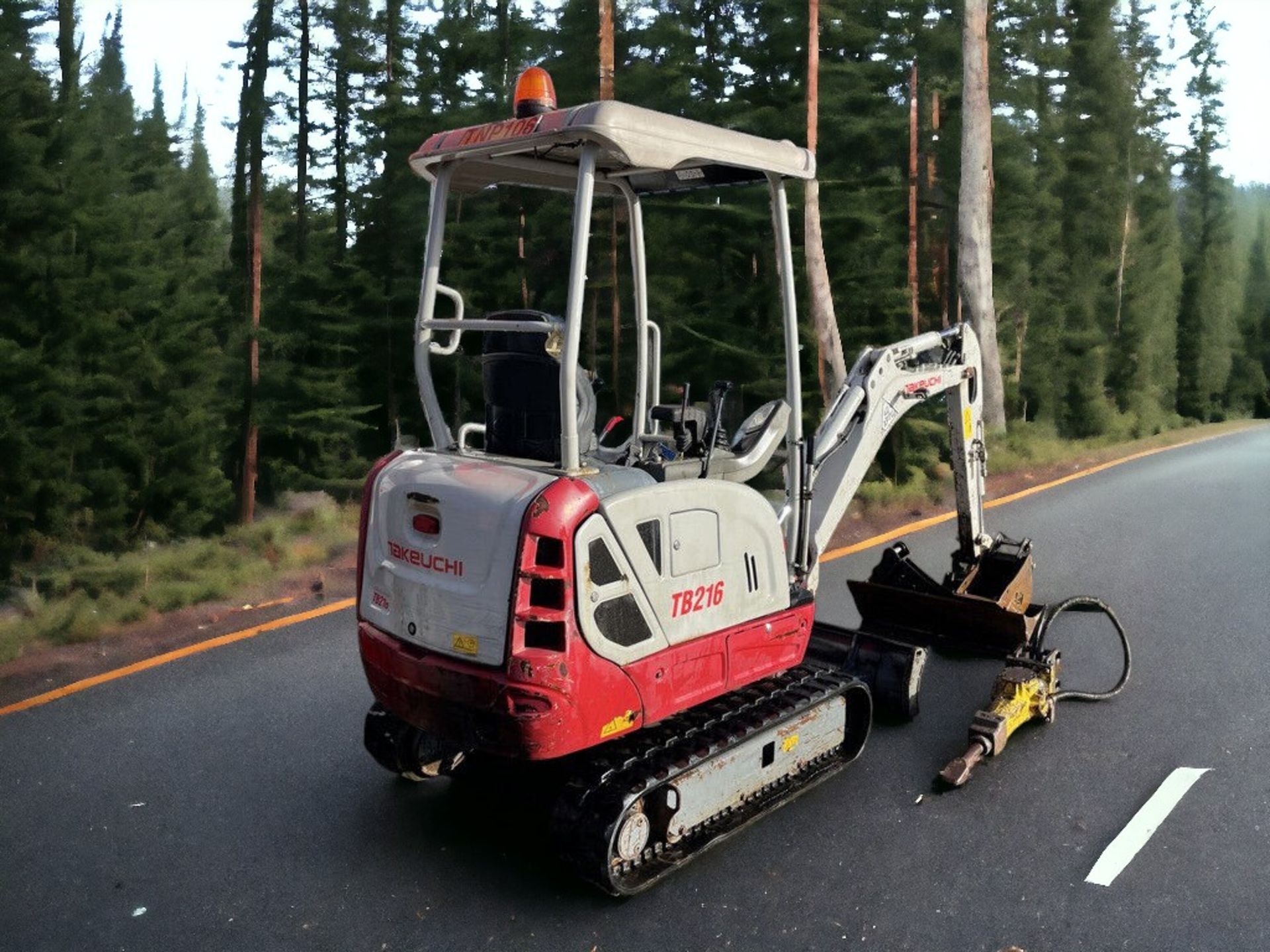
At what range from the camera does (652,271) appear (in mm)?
20328

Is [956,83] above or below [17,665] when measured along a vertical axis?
above

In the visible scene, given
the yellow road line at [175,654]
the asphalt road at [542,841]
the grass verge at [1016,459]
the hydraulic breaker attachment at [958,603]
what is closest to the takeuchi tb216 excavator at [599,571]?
the asphalt road at [542,841]

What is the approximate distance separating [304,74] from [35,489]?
11891mm

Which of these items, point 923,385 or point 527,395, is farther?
point 923,385

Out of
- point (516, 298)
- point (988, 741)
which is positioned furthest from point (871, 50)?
point (988, 741)

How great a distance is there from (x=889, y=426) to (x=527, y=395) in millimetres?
2837

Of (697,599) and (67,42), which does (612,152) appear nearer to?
(697,599)

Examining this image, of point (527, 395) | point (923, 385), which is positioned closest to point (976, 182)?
point (923, 385)

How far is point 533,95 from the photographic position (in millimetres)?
4504

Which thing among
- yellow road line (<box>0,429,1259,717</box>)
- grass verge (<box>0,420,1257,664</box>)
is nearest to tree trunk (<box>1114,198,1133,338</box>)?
grass verge (<box>0,420,1257,664</box>)

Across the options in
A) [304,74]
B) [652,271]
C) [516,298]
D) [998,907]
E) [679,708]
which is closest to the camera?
[998,907]

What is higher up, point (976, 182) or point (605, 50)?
point (605, 50)

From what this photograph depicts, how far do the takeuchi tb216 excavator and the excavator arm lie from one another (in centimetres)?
40

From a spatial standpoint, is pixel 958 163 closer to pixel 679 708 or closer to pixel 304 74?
pixel 304 74
